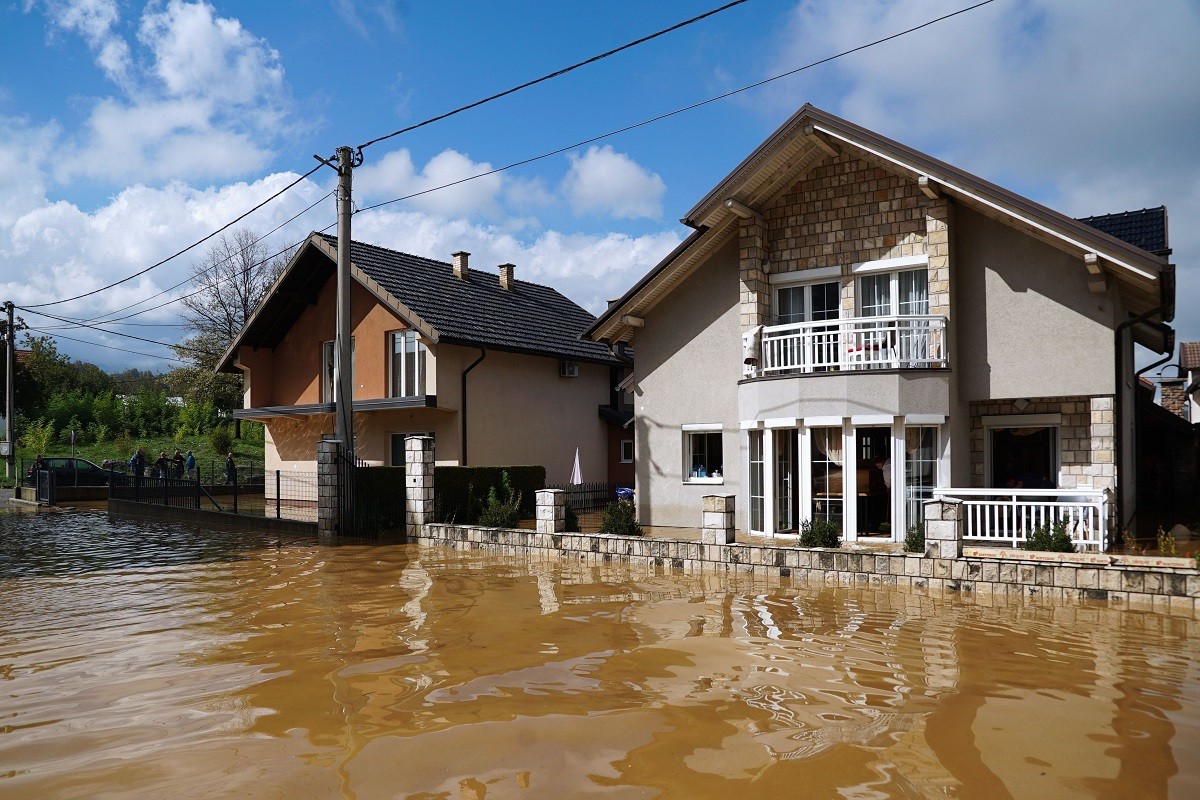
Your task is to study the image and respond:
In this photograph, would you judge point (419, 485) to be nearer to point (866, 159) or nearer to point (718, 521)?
point (718, 521)

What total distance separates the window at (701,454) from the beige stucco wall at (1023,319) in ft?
16.0

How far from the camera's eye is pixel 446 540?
55.7 ft

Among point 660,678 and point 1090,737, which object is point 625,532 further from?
point 1090,737

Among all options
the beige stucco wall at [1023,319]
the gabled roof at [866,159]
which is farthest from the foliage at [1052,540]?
the gabled roof at [866,159]

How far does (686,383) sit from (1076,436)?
7182 mm

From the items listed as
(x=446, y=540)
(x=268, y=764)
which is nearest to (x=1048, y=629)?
(x=268, y=764)

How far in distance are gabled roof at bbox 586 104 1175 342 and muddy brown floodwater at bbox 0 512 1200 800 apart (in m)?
5.98

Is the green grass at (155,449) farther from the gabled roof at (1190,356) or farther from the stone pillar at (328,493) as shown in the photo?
the gabled roof at (1190,356)

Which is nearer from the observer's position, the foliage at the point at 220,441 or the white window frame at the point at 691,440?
the white window frame at the point at 691,440

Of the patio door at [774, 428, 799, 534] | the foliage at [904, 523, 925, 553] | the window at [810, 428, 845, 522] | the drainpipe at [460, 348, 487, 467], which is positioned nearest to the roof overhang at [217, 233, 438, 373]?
the drainpipe at [460, 348, 487, 467]

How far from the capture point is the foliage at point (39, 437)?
138ft

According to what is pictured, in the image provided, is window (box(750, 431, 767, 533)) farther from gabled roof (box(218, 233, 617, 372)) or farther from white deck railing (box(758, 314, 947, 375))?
gabled roof (box(218, 233, 617, 372))

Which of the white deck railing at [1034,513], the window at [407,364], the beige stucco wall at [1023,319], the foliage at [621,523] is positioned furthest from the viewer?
the window at [407,364]

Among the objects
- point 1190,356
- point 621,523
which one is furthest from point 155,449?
point 1190,356
